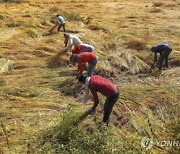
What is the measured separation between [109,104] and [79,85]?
2061 mm

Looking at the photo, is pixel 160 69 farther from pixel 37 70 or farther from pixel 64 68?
pixel 37 70

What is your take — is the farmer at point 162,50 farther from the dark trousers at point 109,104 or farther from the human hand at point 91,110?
the dark trousers at point 109,104

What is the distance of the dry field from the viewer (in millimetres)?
6527

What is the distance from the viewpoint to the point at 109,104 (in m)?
6.85

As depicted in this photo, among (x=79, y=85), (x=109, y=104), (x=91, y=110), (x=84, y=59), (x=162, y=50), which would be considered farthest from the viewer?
(x=162, y=50)

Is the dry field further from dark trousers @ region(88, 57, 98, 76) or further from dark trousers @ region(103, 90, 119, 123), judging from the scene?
dark trousers @ region(88, 57, 98, 76)

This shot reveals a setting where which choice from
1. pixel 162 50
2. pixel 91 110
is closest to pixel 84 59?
pixel 91 110

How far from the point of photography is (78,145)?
20.4 feet

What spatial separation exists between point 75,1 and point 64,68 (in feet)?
39.2

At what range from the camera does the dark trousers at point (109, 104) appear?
6.74m

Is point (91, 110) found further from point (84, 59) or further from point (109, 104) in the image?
point (84, 59)

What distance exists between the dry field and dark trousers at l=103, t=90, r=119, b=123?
0.21m

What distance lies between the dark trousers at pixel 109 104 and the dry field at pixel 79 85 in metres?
0.21

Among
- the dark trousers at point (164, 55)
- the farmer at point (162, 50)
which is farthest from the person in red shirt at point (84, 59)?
the dark trousers at point (164, 55)
